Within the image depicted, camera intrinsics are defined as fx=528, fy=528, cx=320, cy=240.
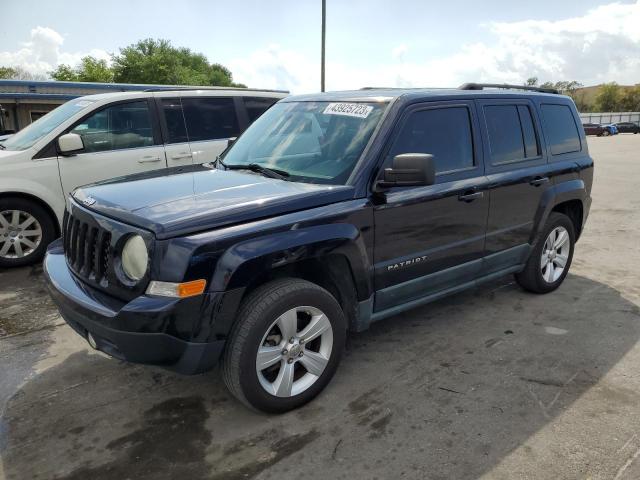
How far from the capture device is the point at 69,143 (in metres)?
5.64

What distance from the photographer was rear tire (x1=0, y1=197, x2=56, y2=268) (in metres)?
5.56

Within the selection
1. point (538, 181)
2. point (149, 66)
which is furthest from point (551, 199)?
point (149, 66)

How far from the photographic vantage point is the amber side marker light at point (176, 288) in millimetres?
2559

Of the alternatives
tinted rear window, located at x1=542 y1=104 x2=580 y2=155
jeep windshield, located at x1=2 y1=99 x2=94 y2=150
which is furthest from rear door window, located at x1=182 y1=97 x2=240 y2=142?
tinted rear window, located at x1=542 y1=104 x2=580 y2=155

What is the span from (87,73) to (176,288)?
53.1 meters

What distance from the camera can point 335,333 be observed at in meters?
3.14

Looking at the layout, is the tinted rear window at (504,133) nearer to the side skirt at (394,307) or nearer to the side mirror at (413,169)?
the side skirt at (394,307)

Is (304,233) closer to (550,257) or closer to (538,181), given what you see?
(538,181)

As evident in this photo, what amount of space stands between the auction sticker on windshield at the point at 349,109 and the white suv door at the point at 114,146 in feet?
10.7

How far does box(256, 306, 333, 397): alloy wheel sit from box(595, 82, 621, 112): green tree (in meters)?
115

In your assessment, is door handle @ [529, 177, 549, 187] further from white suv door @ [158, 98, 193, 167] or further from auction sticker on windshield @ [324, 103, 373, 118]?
white suv door @ [158, 98, 193, 167]

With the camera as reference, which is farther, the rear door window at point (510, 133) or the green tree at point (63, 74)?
the green tree at point (63, 74)

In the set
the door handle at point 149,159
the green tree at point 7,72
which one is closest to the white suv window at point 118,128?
the door handle at point 149,159

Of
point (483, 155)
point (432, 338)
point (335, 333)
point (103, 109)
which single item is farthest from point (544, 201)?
point (103, 109)
